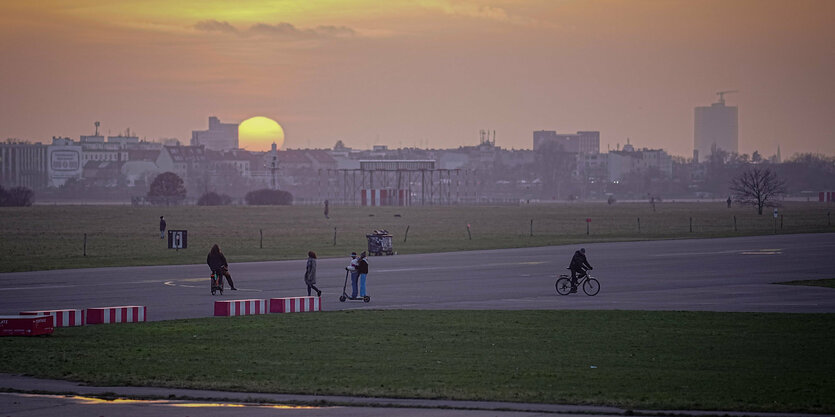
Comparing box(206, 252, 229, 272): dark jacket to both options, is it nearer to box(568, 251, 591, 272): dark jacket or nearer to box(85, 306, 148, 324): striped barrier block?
box(85, 306, 148, 324): striped barrier block

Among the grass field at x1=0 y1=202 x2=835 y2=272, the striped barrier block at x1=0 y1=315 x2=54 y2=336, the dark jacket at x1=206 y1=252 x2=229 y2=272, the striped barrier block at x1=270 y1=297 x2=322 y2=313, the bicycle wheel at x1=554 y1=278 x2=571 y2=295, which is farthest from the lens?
the grass field at x1=0 y1=202 x2=835 y2=272

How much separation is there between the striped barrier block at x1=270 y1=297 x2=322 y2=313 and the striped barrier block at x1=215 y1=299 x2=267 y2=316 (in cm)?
→ 33

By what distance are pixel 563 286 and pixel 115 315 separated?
16.4 metres

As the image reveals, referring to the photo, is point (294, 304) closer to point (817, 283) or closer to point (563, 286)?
point (563, 286)

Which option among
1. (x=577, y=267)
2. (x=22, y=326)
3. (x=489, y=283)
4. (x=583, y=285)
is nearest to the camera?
(x=22, y=326)

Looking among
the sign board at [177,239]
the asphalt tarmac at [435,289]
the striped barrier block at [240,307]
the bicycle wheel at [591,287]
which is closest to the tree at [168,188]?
the sign board at [177,239]

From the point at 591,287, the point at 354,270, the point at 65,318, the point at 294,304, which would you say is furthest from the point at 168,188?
the point at 65,318

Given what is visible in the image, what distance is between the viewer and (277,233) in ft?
289

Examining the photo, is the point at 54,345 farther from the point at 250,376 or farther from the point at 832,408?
the point at 832,408

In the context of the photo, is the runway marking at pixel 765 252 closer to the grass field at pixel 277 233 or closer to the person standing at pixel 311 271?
the grass field at pixel 277 233

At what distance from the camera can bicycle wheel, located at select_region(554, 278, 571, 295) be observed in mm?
38000

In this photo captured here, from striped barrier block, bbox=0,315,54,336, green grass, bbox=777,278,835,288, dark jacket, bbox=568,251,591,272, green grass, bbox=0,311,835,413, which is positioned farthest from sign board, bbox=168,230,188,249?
striped barrier block, bbox=0,315,54,336

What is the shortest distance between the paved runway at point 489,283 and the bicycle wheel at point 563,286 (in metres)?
0.42

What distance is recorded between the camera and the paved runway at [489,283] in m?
34.1
